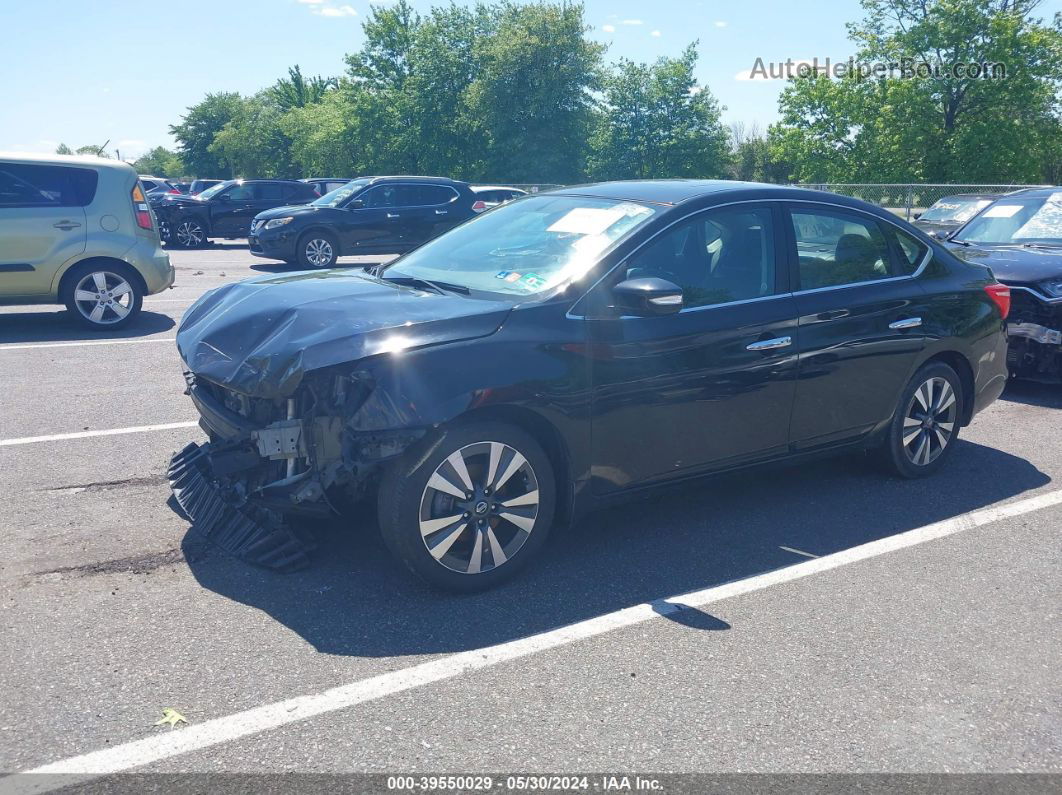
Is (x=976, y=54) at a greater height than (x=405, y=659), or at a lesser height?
greater

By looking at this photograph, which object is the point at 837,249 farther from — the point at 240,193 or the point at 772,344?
the point at 240,193

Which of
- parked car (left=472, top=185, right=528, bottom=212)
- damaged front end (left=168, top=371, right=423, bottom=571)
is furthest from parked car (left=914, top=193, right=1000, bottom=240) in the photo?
damaged front end (left=168, top=371, right=423, bottom=571)

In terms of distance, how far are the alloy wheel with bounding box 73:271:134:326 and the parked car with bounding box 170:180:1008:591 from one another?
5782 mm

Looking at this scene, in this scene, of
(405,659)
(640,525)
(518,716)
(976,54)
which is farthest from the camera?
(976,54)

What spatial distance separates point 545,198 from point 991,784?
11.8ft

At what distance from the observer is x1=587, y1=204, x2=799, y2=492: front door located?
4309 millimetres

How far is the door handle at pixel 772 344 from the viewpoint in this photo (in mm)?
4734

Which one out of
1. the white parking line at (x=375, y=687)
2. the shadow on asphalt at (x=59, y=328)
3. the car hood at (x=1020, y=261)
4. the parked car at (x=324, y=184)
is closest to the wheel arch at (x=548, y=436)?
the white parking line at (x=375, y=687)

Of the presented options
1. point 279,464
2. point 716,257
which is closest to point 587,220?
point 716,257

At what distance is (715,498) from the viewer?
17.7 ft

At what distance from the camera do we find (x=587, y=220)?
479 centimetres

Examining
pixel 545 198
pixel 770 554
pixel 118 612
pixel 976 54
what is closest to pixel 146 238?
pixel 545 198

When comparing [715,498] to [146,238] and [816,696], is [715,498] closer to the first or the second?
[816,696]

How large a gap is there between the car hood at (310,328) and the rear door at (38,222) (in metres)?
6.00
